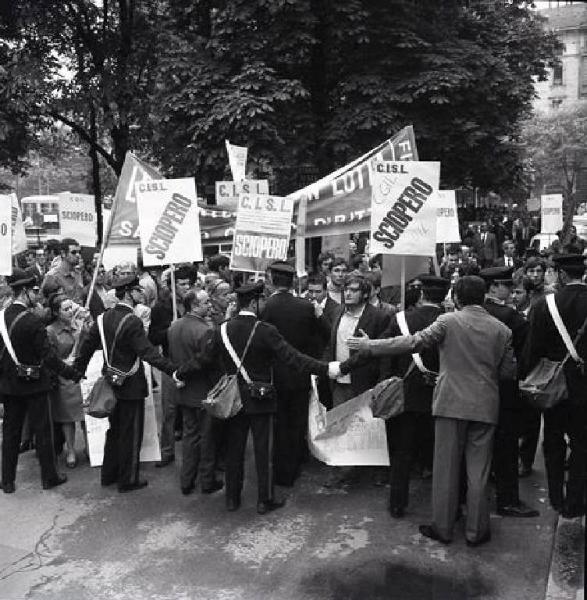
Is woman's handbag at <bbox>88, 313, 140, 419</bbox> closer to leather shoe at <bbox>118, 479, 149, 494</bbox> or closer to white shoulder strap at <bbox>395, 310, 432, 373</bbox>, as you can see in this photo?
leather shoe at <bbox>118, 479, 149, 494</bbox>

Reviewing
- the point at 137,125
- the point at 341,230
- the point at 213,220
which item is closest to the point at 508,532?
the point at 341,230

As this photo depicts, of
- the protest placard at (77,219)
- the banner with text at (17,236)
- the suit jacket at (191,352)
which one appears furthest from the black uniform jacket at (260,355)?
the protest placard at (77,219)

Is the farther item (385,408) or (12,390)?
(12,390)

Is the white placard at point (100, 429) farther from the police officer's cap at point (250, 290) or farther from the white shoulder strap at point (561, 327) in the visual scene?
the white shoulder strap at point (561, 327)

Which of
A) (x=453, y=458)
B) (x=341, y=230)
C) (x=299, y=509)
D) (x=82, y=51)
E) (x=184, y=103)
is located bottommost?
(x=299, y=509)

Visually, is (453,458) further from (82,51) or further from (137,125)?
(82,51)

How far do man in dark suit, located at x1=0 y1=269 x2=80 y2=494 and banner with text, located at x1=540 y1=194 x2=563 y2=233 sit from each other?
13992 mm

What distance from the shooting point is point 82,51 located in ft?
67.7

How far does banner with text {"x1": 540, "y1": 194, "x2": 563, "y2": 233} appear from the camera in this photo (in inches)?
704

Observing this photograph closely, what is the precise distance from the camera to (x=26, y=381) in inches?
265

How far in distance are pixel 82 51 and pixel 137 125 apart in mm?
2572

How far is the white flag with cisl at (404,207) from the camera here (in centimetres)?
714

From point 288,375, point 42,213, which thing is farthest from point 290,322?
point 42,213

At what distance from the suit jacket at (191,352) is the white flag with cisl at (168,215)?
1.22 m
